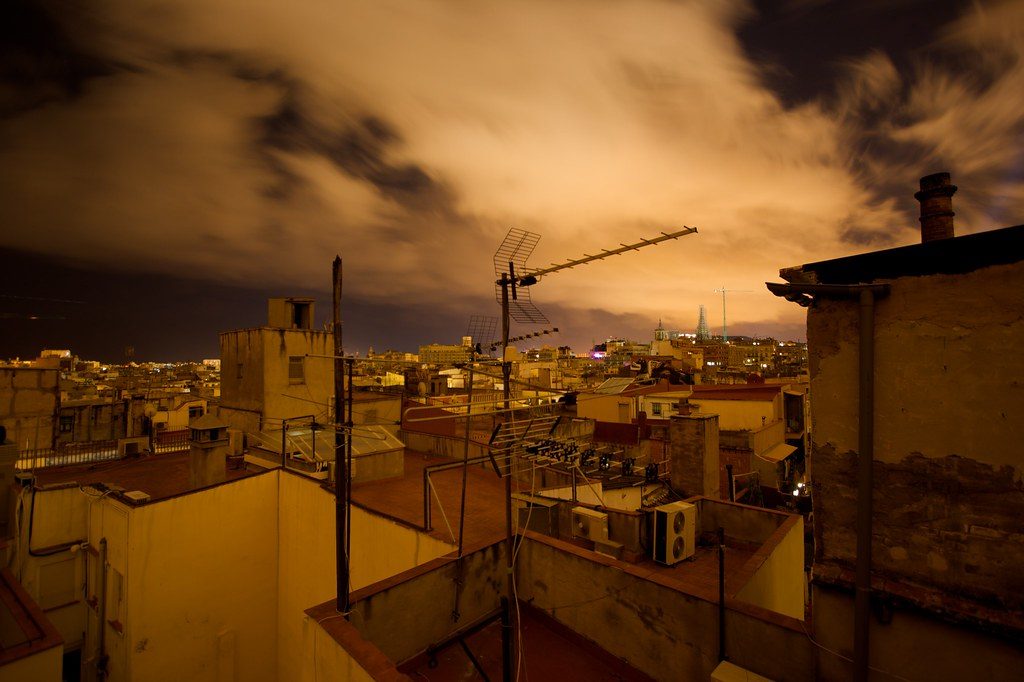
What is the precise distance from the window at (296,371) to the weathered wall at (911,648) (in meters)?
21.8

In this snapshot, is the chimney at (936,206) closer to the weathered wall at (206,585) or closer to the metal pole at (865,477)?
the metal pole at (865,477)

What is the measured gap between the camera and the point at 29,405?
20750mm

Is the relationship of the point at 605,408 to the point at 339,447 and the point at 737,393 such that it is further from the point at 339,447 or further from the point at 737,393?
the point at 339,447

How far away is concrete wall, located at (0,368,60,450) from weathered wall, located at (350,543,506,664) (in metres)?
23.9

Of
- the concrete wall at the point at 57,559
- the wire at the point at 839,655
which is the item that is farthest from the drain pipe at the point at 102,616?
the wire at the point at 839,655

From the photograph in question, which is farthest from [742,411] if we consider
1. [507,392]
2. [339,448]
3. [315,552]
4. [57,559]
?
[57,559]

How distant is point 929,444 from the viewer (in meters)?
3.70

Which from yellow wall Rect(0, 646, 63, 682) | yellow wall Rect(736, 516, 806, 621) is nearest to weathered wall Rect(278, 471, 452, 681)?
yellow wall Rect(0, 646, 63, 682)

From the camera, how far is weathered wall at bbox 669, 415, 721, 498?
10969mm

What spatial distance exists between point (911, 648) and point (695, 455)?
7.34 metres

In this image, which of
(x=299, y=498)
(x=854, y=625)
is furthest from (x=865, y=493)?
(x=299, y=498)

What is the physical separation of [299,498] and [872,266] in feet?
43.8

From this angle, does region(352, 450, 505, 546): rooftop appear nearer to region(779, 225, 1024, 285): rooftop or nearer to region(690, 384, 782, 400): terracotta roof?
region(779, 225, 1024, 285): rooftop

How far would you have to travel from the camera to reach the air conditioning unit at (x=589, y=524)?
8.40m
